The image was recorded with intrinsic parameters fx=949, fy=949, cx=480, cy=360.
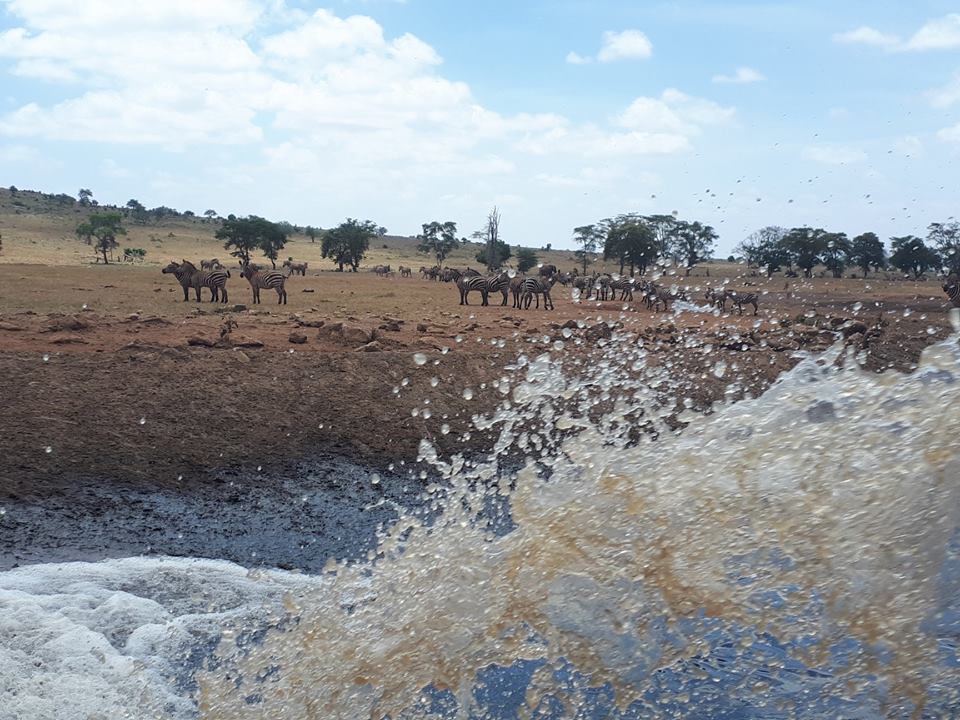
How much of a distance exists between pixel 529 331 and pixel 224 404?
6982 millimetres

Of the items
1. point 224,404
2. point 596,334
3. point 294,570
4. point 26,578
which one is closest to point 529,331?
point 596,334

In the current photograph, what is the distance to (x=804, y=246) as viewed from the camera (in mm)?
38500

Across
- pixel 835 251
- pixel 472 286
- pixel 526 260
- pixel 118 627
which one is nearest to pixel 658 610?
pixel 118 627

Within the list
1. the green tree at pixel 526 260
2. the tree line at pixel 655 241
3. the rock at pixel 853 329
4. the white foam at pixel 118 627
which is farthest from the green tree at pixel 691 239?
the white foam at pixel 118 627

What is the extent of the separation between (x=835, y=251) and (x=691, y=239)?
6.63 m

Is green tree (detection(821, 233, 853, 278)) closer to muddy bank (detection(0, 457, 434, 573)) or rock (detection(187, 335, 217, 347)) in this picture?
rock (detection(187, 335, 217, 347))

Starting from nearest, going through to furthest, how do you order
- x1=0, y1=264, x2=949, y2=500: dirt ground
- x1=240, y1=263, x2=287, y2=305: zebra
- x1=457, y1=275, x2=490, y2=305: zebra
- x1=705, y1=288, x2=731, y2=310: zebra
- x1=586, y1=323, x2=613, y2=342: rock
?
1. x1=0, y1=264, x2=949, y2=500: dirt ground
2. x1=586, y1=323, x2=613, y2=342: rock
3. x1=240, y1=263, x2=287, y2=305: zebra
4. x1=705, y1=288, x2=731, y2=310: zebra
5. x1=457, y1=275, x2=490, y2=305: zebra

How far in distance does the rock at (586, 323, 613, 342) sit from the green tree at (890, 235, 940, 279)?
37.2 metres

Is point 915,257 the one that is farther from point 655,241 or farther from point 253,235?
point 253,235

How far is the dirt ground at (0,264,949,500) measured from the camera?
10.1 m

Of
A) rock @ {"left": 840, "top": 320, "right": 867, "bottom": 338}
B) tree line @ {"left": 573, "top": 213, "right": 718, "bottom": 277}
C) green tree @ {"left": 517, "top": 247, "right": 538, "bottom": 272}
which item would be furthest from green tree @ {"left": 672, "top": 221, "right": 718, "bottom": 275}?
rock @ {"left": 840, "top": 320, "right": 867, "bottom": 338}

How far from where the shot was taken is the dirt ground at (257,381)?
10.1 metres

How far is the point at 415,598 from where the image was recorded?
18.1ft

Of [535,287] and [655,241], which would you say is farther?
[655,241]
